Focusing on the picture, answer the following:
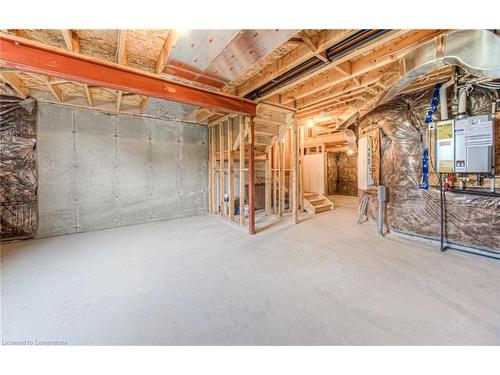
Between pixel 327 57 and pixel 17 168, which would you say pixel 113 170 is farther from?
pixel 327 57

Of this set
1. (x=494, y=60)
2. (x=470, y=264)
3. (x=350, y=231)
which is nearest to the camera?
(x=494, y=60)

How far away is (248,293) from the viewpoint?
71.9 inches

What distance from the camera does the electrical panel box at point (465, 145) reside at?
8.07ft

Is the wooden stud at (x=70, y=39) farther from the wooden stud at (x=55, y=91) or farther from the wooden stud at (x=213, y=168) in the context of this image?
the wooden stud at (x=213, y=168)

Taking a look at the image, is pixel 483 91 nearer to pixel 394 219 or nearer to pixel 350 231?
pixel 394 219

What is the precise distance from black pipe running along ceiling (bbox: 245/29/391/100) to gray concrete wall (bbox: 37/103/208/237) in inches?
99.3

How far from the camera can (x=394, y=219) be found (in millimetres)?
3471

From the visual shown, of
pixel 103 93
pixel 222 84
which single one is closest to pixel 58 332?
pixel 222 84

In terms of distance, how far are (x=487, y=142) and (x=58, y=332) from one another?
4.68 meters

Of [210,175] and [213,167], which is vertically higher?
[213,167]

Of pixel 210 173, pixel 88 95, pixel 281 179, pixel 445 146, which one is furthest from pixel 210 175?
pixel 445 146

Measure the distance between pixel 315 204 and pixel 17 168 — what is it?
638cm

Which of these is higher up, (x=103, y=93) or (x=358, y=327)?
(x=103, y=93)
